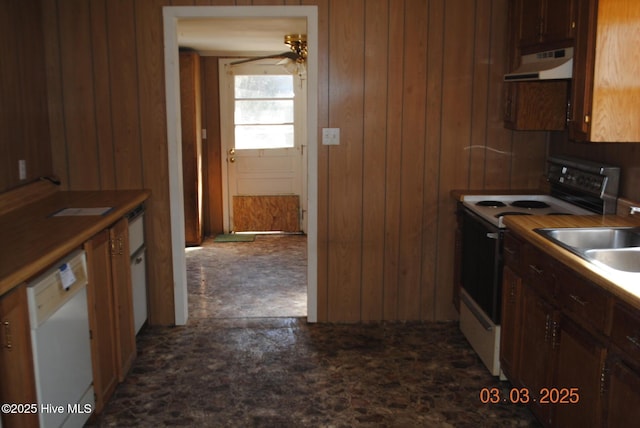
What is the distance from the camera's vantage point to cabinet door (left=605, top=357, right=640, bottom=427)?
1974 millimetres

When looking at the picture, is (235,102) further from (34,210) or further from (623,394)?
(623,394)

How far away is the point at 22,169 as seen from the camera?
362 centimetres

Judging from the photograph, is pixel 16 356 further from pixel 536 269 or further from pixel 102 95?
pixel 102 95

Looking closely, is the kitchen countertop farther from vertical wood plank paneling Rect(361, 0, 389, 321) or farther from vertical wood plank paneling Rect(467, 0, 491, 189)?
vertical wood plank paneling Rect(361, 0, 389, 321)

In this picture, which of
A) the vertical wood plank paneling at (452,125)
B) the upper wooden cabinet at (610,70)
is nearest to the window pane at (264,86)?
the vertical wood plank paneling at (452,125)

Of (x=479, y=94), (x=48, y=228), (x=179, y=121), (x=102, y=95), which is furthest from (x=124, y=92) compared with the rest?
(x=479, y=94)

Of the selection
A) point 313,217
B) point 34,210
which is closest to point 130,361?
point 34,210

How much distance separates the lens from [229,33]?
5629 millimetres

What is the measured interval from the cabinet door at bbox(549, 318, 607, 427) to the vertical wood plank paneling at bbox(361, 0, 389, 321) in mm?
1827

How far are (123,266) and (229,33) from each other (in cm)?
292

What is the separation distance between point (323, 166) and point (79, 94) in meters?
1.64

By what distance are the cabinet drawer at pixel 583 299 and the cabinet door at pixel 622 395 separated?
0.16 meters

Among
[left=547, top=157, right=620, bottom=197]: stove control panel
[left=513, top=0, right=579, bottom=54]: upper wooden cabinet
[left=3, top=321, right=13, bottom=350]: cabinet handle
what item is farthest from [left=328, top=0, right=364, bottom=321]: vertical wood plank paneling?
[left=3, top=321, right=13, bottom=350]: cabinet handle

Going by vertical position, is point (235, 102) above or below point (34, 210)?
above
